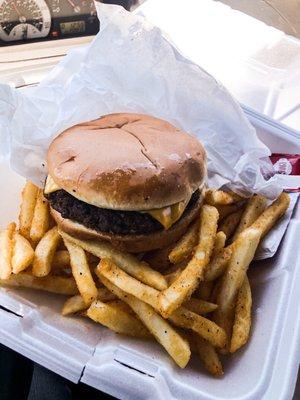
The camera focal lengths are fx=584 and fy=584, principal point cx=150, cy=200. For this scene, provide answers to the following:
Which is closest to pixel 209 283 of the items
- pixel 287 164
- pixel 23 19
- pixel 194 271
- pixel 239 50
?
pixel 194 271

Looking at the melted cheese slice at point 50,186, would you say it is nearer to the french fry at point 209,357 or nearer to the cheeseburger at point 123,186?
the cheeseburger at point 123,186

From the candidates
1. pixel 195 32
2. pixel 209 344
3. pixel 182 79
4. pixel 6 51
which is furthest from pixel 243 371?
pixel 195 32

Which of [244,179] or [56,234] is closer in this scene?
[56,234]

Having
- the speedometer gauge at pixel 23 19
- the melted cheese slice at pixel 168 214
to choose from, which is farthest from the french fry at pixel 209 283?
the speedometer gauge at pixel 23 19

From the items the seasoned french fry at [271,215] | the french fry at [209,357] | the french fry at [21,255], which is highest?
the seasoned french fry at [271,215]

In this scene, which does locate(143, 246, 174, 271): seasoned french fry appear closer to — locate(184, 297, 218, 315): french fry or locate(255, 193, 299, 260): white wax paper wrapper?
locate(184, 297, 218, 315): french fry

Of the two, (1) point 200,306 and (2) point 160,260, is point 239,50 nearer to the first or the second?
(2) point 160,260

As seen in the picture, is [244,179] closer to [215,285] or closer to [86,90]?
[215,285]

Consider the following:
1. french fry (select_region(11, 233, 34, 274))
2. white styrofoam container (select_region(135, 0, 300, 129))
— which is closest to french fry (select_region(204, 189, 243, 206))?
french fry (select_region(11, 233, 34, 274))
